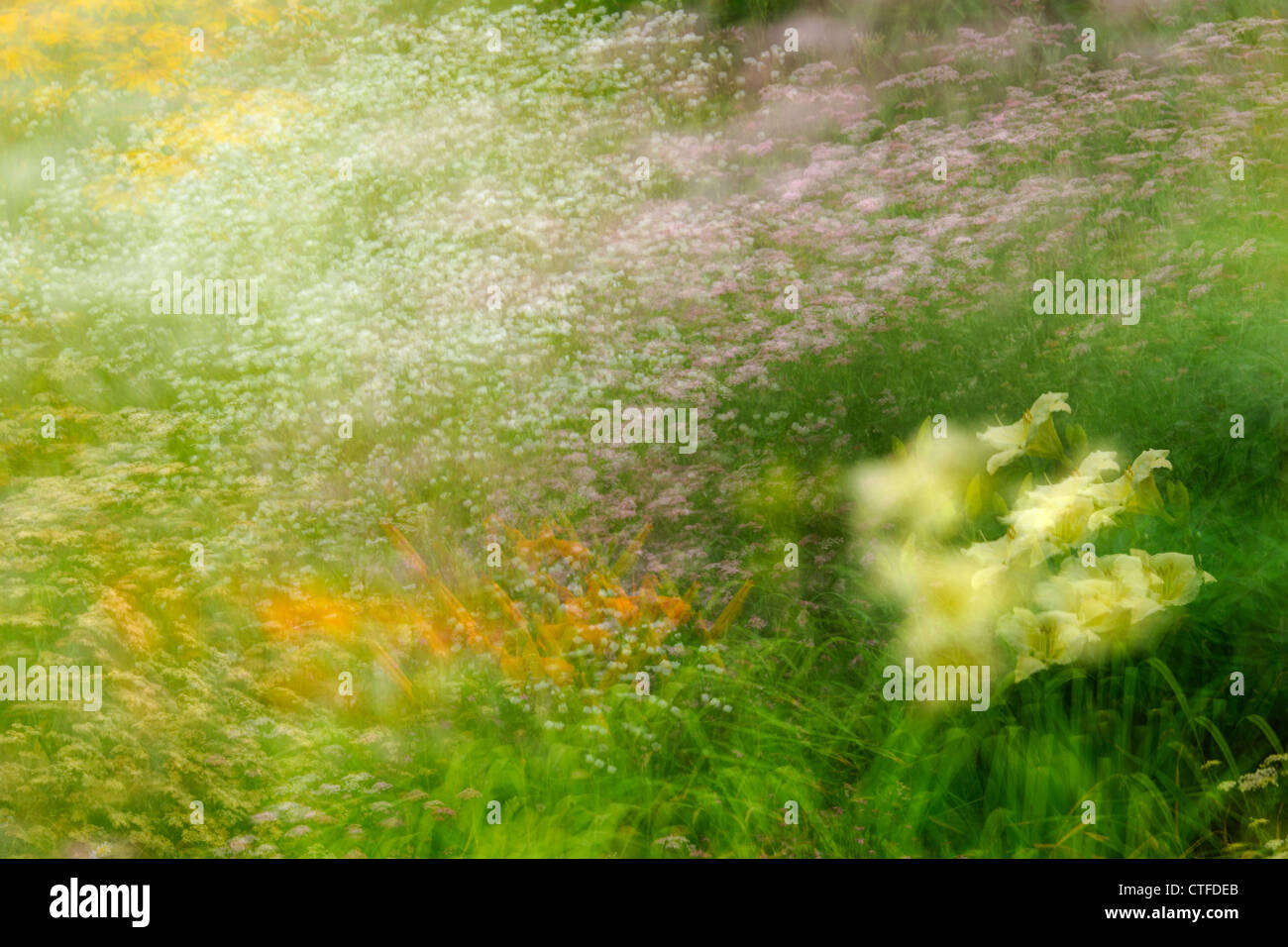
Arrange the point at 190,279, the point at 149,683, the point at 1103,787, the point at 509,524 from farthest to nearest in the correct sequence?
the point at 190,279, the point at 509,524, the point at 149,683, the point at 1103,787

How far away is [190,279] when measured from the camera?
7.02 metres

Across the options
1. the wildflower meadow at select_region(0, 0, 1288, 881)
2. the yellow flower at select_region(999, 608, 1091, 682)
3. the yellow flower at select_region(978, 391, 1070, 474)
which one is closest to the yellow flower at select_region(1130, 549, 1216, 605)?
the wildflower meadow at select_region(0, 0, 1288, 881)

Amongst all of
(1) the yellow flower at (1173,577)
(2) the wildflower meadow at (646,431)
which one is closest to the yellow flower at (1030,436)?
(2) the wildflower meadow at (646,431)

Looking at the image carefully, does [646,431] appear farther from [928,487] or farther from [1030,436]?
[1030,436]

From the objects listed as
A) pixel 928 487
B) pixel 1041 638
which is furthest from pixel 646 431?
pixel 1041 638

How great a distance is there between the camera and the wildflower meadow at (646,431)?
3791mm

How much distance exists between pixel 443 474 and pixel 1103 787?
3.08m

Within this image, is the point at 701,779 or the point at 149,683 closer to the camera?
the point at 701,779

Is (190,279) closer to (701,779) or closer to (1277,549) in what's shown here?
(701,779)

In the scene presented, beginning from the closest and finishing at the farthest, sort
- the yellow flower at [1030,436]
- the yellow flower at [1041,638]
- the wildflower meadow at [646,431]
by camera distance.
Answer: the yellow flower at [1041,638] → the wildflower meadow at [646,431] → the yellow flower at [1030,436]

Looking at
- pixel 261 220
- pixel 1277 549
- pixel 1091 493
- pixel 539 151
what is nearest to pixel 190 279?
pixel 261 220

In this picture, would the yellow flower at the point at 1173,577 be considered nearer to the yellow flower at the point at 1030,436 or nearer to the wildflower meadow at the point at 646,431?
the wildflower meadow at the point at 646,431

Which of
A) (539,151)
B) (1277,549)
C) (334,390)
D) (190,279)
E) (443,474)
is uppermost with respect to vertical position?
(539,151)

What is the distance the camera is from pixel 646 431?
5.51 meters
